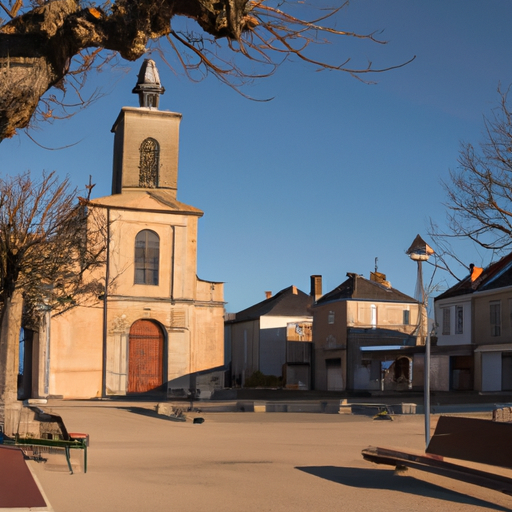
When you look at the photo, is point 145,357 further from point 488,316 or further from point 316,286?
point 316,286

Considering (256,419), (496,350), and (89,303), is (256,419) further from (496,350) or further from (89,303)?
(496,350)

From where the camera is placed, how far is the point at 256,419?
74.4 ft

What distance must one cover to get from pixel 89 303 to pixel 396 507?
2940 centimetres

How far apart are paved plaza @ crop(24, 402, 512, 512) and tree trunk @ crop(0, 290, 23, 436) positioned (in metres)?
1.50

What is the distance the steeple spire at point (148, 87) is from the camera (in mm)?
39688

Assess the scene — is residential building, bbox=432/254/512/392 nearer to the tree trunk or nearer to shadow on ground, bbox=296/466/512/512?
the tree trunk

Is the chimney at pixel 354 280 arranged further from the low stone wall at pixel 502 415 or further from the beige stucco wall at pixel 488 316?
the low stone wall at pixel 502 415

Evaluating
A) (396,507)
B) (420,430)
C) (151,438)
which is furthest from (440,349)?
(396,507)

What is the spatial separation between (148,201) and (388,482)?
29.6 meters

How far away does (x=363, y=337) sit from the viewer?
4934 centimetres

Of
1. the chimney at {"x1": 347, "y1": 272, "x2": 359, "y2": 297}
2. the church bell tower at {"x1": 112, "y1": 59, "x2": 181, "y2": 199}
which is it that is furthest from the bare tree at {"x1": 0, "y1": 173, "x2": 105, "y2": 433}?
the chimney at {"x1": 347, "y1": 272, "x2": 359, "y2": 297}

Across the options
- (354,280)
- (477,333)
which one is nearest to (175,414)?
(477,333)

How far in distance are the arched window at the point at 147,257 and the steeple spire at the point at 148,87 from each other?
688 centimetres

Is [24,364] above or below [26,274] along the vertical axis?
below
